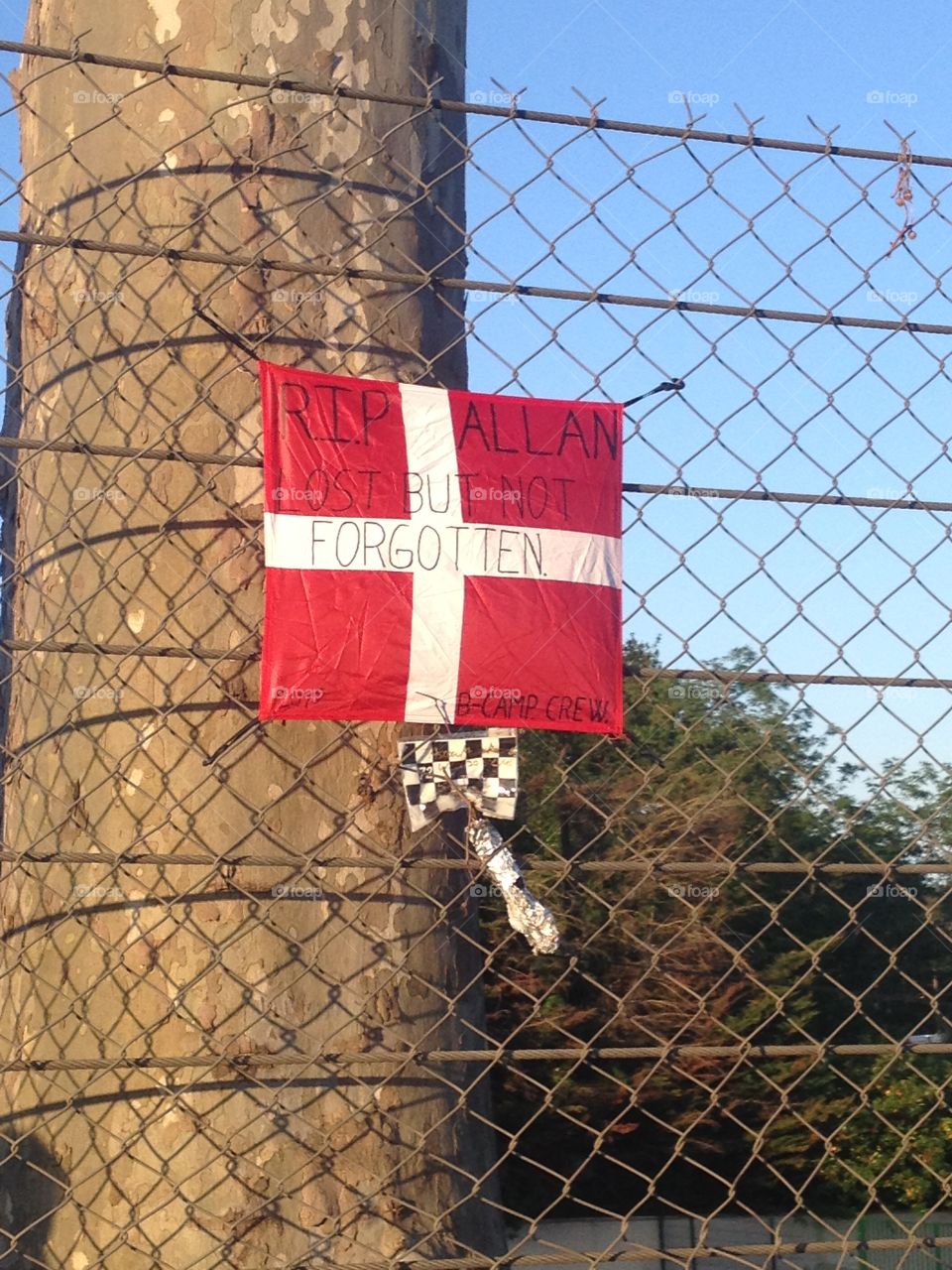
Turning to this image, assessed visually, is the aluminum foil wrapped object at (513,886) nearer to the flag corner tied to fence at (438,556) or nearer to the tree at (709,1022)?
the flag corner tied to fence at (438,556)

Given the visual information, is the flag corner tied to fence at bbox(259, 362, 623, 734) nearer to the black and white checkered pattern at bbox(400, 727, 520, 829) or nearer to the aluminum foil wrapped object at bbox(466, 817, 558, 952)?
the black and white checkered pattern at bbox(400, 727, 520, 829)

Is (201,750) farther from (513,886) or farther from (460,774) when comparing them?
(513,886)

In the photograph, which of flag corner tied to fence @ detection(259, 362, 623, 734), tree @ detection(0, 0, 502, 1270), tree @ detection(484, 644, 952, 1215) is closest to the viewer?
tree @ detection(0, 0, 502, 1270)

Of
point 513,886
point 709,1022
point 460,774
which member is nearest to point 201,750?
point 460,774

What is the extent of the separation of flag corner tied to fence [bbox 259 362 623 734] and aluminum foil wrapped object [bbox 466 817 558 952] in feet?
0.60

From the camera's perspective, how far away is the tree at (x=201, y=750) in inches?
84.8

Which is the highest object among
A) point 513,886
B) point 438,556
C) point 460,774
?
point 438,556

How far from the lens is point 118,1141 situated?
7.05 feet

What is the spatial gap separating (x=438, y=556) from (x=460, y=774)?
351mm

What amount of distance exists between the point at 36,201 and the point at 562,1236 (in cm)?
1811

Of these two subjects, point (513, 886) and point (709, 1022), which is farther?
point (709, 1022)


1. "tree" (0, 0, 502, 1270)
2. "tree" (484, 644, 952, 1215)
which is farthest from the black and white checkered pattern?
"tree" (484, 644, 952, 1215)

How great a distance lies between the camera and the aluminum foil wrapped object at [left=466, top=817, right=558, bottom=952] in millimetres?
2297

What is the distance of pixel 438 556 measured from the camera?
2330 mm
